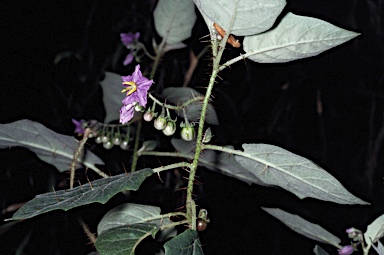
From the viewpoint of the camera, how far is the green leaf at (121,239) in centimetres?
50

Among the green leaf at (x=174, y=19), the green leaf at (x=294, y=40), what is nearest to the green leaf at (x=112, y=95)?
the green leaf at (x=174, y=19)

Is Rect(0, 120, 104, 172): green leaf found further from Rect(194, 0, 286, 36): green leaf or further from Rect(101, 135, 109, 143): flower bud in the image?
Rect(194, 0, 286, 36): green leaf

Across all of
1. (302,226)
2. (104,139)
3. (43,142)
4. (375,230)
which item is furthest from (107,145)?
A: (375,230)

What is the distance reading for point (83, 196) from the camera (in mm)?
475

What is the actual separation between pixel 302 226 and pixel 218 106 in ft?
4.07

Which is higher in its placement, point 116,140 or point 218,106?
point 116,140

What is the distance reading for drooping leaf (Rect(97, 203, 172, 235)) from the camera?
0.63 metres

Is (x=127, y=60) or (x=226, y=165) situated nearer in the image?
(x=226, y=165)

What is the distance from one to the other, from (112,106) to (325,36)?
625 millimetres

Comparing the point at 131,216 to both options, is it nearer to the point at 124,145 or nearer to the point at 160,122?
the point at 160,122

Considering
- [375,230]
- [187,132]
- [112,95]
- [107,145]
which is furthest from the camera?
[112,95]

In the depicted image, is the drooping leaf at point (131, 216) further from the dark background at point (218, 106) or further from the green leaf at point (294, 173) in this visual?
the dark background at point (218, 106)

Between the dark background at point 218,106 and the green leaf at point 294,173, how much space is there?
2.46ft

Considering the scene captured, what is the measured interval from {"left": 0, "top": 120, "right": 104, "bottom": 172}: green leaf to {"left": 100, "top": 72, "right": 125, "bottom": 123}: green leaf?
0.19m
